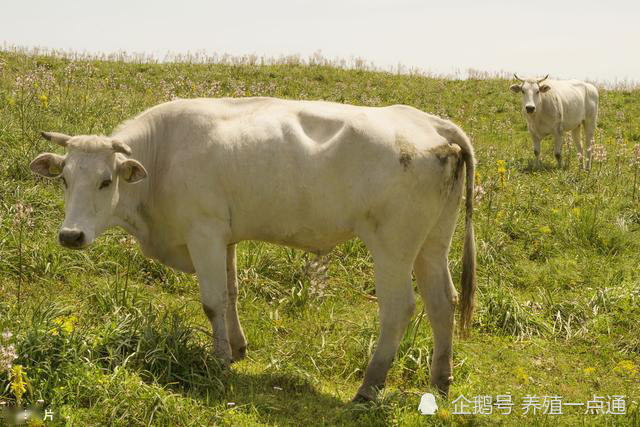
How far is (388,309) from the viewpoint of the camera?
578 centimetres

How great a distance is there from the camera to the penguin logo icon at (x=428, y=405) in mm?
5438

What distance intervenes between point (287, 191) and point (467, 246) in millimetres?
1606

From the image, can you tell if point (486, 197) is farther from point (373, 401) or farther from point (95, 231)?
point (95, 231)

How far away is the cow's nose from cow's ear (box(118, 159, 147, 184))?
0.59 meters

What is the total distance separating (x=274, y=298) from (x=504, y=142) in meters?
11.3

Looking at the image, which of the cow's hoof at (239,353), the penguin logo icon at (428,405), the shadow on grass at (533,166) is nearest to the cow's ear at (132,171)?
the cow's hoof at (239,353)

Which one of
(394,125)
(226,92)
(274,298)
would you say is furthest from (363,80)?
(394,125)

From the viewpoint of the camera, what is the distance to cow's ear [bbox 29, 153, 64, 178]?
18.8 ft

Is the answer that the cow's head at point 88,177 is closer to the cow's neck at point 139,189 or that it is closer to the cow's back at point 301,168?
the cow's neck at point 139,189

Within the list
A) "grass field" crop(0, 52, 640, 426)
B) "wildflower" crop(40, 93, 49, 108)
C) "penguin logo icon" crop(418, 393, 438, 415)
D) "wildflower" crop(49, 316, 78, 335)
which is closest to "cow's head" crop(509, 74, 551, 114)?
"grass field" crop(0, 52, 640, 426)

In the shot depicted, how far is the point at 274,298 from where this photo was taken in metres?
7.81

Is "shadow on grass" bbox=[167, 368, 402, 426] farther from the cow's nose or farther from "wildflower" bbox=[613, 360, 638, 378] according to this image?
"wildflower" bbox=[613, 360, 638, 378]

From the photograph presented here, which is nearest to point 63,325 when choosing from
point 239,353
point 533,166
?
point 239,353

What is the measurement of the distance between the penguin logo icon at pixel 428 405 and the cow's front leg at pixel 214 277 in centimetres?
162
